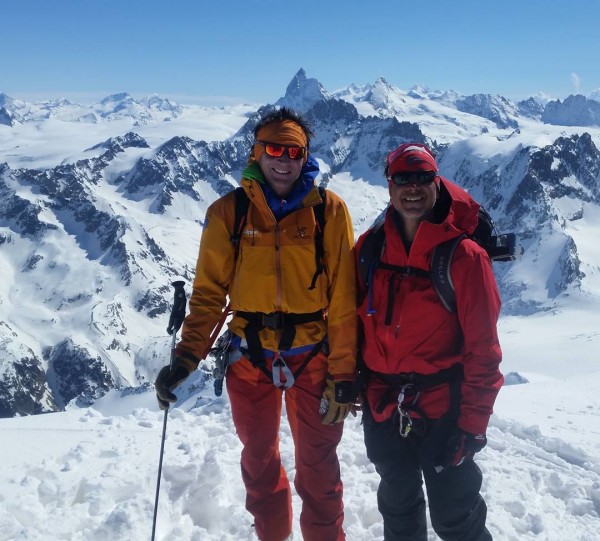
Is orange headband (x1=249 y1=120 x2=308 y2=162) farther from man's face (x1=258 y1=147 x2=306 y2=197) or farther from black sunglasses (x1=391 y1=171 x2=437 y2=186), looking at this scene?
black sunglasses (x1=391 y1=171 x2=437 y2=186)

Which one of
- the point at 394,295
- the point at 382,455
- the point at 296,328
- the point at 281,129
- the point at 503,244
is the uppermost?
the point at 281,129

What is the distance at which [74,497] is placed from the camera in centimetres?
730

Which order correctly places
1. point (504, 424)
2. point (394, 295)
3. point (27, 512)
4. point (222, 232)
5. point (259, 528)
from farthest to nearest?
point (504, 424) → point (27, 512) → point (259, 528) → point (222, 232) → point (394, 295)

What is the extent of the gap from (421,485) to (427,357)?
1240 millimetres

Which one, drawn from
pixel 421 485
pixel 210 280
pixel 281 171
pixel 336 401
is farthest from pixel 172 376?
pixel 421 485

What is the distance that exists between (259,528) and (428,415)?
7.68 ft

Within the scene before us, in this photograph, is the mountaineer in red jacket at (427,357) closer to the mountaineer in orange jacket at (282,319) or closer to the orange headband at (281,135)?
the mountaineer in orange jacket at (282,319)

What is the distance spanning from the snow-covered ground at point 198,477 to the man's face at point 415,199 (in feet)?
13.0

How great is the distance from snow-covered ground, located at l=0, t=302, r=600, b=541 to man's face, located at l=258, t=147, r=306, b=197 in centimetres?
402

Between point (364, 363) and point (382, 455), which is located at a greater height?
point (364, 363)

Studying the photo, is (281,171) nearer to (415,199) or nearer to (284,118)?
(284,118)

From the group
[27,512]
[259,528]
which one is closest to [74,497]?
[27,512]

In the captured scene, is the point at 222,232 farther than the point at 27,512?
No

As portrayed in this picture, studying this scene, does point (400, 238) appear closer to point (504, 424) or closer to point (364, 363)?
point (364, 363)
